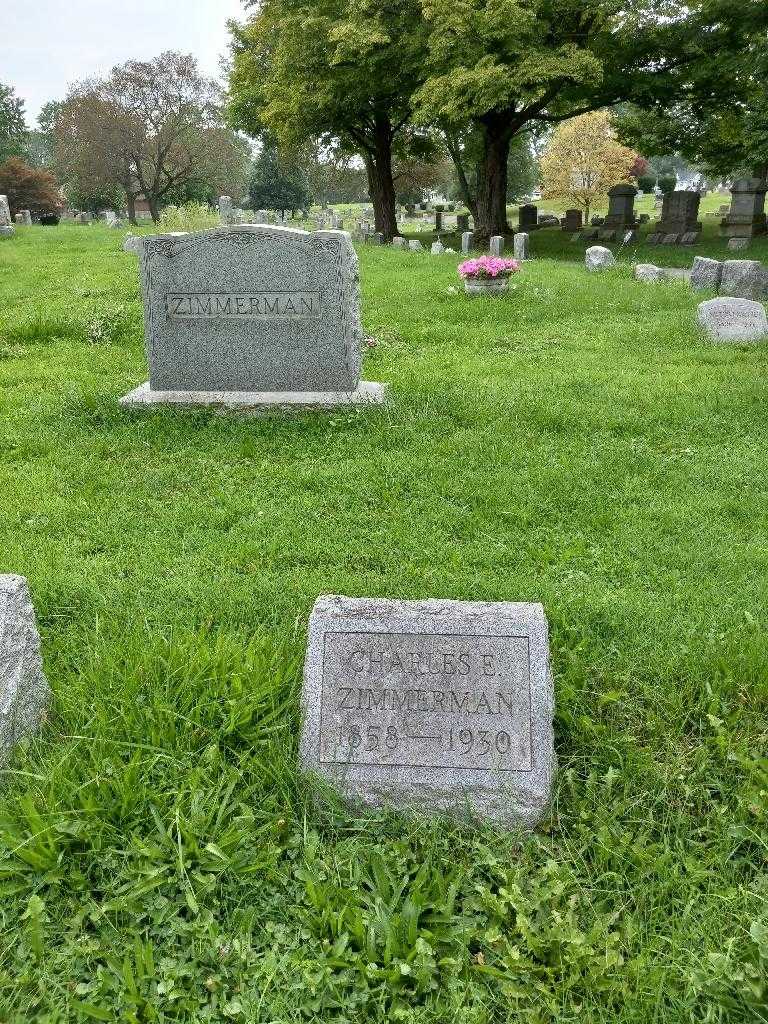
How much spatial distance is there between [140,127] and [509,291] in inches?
1339

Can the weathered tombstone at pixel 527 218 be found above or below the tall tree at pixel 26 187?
below

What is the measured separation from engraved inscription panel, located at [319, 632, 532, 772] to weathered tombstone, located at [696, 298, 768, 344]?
7.31 m

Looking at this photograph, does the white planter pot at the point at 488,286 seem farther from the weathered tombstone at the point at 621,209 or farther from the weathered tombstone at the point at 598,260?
the weathered tombstone at the point at 621,209

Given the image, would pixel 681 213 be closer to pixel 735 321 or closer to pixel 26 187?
pixel 735 321

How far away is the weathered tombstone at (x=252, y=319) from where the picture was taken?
6211mm

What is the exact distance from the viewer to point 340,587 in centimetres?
375

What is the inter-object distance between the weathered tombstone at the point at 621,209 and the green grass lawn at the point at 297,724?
68.7 feet

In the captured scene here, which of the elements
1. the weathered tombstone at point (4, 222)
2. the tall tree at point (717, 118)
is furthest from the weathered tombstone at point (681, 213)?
the weathered tombstone at point (4, 222)

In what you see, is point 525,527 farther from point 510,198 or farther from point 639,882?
point 510,198

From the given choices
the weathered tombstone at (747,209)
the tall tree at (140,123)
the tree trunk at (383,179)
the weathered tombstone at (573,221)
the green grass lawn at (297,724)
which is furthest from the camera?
the tall tree at (140,123)

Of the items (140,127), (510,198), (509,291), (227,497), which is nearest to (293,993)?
(227,497)

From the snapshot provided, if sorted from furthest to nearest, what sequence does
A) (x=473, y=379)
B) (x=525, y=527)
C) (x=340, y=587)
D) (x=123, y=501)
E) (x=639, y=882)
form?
(x=473, y=379), (x=123, y=501), (x=525, y=527), (x=340, y=587), (x=639, y=882)

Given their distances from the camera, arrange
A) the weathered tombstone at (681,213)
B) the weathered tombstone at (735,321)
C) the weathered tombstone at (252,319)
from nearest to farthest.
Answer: the weathered tombstone at (252,319) → the weathered tombstone at (735,321) → the weathered tombstone at (681,213)

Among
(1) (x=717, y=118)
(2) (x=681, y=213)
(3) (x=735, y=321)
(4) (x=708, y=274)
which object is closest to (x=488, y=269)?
(4) (x=708, y=274)
